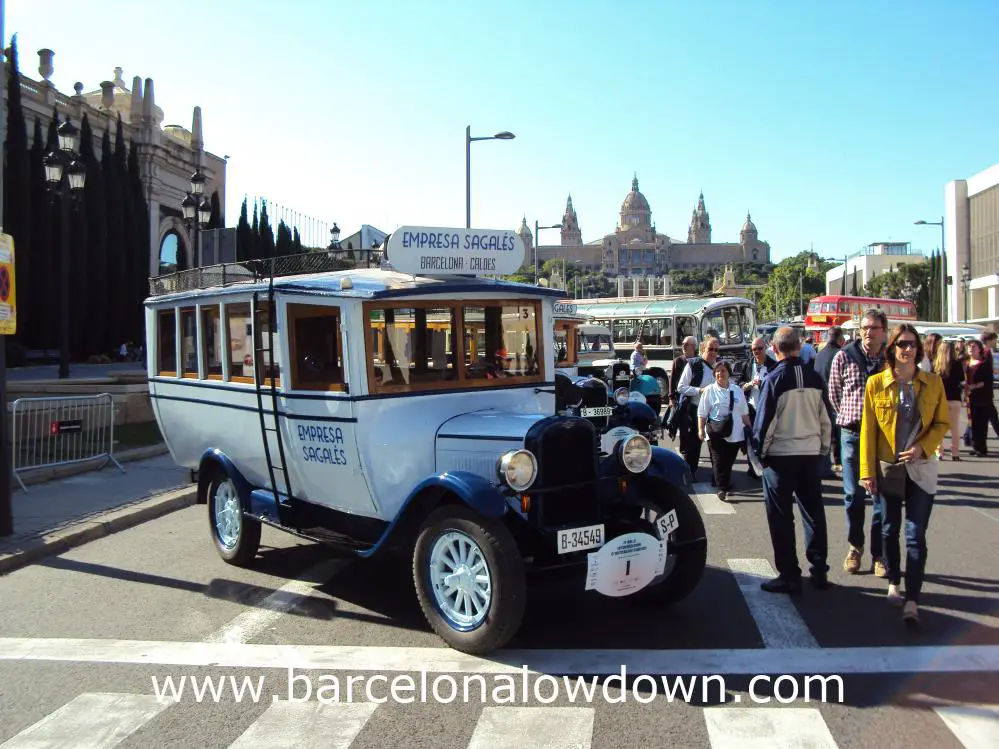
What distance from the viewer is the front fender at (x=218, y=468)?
23.4ft

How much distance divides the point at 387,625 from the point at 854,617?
3.03m

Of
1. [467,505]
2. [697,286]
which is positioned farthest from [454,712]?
[697,286]

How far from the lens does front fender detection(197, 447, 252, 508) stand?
23.4 feet

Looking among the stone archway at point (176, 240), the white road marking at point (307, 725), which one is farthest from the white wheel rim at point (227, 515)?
the stone archway at point (176, 240)

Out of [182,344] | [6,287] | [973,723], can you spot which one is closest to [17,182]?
[6,287]

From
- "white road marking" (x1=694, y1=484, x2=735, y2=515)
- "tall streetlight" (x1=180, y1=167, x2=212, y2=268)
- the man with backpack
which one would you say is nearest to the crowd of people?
"white road marking" (x1=694, y1=484, x2=735, y2=515)

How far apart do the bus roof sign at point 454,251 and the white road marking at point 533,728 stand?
3.08m

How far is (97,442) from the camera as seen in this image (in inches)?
490

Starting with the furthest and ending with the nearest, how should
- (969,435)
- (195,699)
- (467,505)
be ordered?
(969,435) → (467,505) → (195,699)

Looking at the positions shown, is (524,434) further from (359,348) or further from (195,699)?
(195,699)

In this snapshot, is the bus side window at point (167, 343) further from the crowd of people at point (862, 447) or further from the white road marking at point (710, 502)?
the white road marking at point (710, 502)

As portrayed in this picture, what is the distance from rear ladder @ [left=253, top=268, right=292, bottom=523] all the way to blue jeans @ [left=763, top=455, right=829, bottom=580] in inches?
141

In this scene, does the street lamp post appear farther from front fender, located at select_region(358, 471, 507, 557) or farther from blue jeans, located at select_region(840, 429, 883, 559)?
front fender, located at select_region(358, 471, 507, 557)

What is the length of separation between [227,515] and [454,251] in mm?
3159
